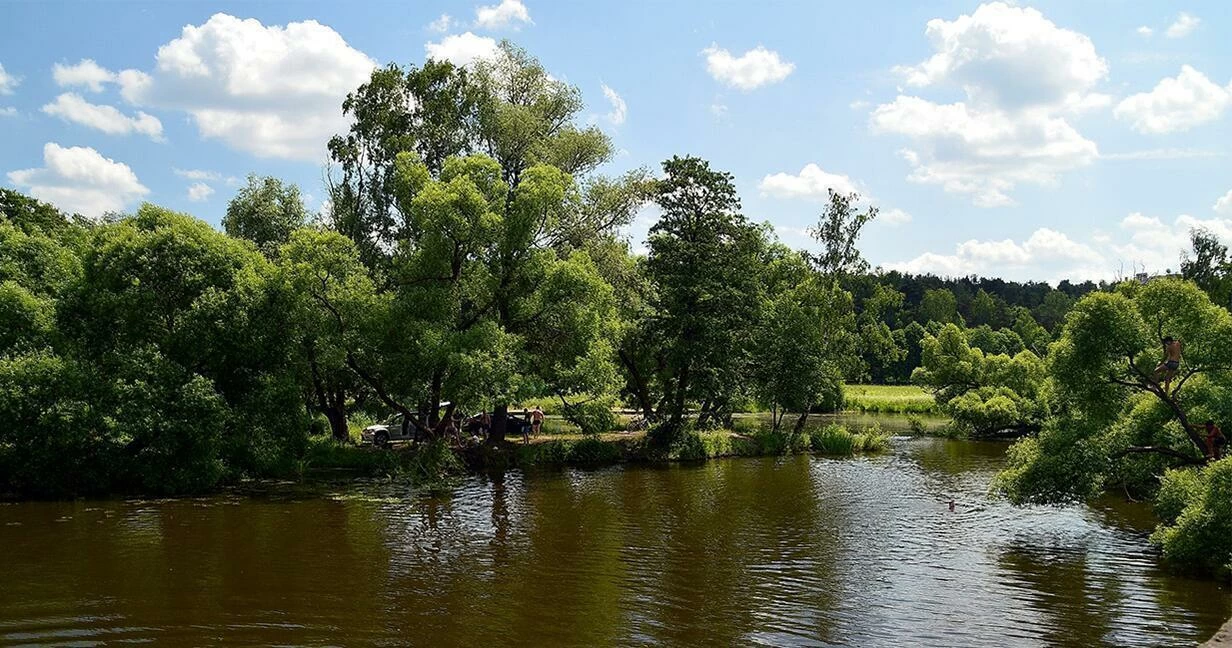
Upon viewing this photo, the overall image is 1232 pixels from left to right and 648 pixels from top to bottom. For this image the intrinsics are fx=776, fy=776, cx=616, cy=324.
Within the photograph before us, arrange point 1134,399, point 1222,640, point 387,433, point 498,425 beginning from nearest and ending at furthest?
point 1222,640, point 1134,399, point 387,433, point 498,425

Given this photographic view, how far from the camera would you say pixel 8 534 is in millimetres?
19312

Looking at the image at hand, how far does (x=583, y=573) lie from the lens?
1708 centimetres

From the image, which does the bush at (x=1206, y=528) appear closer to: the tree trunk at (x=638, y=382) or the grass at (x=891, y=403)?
the tree trunk at (x=638, y=382)

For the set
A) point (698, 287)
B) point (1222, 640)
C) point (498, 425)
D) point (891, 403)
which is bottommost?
point (1222, 640)

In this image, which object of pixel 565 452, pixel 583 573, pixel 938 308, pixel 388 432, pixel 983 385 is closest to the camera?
pixel 583 573

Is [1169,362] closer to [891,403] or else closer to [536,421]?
[536,421]

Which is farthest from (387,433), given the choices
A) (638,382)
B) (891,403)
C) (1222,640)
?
(891,403)

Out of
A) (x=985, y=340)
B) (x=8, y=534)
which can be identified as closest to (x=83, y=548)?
(x=8, y=534)

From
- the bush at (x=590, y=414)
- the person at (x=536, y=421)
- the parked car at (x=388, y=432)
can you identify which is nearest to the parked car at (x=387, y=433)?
the parked car at (x=388, y=432)

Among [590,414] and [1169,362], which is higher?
[1169,362]

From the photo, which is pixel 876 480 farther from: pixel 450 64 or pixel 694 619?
pixel 450 64

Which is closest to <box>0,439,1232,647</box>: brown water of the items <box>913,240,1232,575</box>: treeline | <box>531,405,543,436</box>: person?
<box>913,240,1232,575</box>: treeline

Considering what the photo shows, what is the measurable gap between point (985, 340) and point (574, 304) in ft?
313

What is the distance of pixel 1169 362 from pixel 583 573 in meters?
15.2
